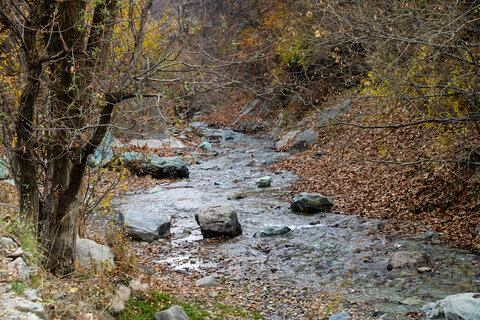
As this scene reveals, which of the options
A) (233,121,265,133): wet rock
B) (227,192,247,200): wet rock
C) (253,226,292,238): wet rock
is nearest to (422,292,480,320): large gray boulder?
(253,226,292,238): wet rock

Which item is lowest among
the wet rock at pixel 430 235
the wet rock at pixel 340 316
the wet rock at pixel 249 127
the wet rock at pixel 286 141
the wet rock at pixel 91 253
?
the wet rock at pixel 430 235

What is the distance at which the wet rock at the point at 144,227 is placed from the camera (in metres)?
9.20

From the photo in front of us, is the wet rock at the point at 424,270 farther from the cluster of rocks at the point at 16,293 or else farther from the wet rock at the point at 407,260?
the cluster of rocks at the point at 16,293

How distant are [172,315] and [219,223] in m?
4.36

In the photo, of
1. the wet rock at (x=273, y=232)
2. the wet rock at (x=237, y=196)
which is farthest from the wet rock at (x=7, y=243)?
the wet rock at (x=237, y=196)

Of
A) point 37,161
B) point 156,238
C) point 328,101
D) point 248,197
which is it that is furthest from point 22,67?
point 328,101

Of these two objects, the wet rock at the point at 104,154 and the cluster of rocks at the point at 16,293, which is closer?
the cluster of rocks at the point at 16,293

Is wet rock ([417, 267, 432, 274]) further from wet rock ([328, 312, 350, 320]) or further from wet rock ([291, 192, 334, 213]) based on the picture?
wet rock ([291, 192, 334, 213])

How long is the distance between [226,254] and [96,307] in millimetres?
3802

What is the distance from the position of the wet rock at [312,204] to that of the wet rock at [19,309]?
7.88m

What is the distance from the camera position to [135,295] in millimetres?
5805

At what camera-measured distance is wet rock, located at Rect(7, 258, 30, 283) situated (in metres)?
4.09

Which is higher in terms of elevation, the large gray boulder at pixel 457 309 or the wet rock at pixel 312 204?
the wet rock at pixel 312 204

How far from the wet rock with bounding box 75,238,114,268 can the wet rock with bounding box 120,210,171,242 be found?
6.97 feet
